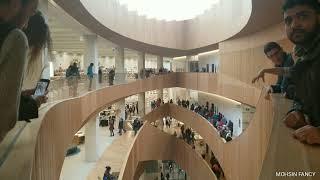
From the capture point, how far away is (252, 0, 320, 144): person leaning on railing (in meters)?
1.99

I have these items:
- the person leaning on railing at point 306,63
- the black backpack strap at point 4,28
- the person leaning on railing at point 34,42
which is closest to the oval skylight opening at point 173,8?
the person leaning on railing at point 34,42

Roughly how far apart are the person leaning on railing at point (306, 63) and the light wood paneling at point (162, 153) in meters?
11.8

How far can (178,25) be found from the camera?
25594 millimetres

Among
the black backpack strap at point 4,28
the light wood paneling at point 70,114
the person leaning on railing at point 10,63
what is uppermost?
the black backpack strap at point 4,28

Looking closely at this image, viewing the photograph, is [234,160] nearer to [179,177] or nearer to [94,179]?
[94,179]

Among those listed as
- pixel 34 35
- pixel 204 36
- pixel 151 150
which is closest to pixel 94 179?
pixel 151 150

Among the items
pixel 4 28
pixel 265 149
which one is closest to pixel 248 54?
pixel 265 149

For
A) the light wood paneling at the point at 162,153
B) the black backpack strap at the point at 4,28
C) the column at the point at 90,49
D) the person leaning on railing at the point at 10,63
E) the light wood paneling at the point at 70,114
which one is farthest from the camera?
the column at the point at 90,49

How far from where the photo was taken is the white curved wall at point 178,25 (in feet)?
46.6

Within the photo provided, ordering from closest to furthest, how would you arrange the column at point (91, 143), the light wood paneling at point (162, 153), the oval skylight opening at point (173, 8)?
the light wood paneling at point (162, 153) → the column at point (91, 143) → the oval skylight opening at point (173, 8)

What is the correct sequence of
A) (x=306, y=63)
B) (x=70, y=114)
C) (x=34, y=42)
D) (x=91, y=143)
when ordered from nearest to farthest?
1. (x=306, y=63)
2. (x=34, y=42)
3. (x=70, y=114)
4. (x=91, y=143)

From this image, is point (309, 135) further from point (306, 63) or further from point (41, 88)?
point (41, 88)

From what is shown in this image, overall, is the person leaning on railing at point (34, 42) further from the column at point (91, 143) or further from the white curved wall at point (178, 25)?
the column at point (91, 143)

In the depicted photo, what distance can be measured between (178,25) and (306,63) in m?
24.0
